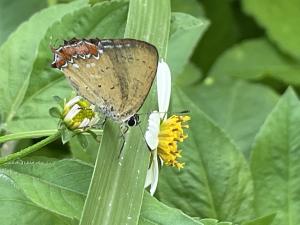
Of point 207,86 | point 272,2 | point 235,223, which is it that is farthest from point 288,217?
point 272,2

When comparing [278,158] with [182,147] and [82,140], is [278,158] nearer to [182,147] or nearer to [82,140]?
[182,147]

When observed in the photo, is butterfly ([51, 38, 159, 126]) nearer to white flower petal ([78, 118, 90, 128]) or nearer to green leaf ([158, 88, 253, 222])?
white flower petal ([78, 118, 90, 128])

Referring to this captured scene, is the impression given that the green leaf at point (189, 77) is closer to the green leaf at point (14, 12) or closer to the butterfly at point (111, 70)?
the green leaf at point (14, 12)

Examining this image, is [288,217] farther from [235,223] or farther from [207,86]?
[207,86]

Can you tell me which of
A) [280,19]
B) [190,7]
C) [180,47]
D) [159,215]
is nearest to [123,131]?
[159,215]

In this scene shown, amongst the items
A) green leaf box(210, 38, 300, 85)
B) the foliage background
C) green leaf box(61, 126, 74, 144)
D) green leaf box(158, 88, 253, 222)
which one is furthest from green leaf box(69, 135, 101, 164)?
green leaf box(210, 38, 300, 85)
